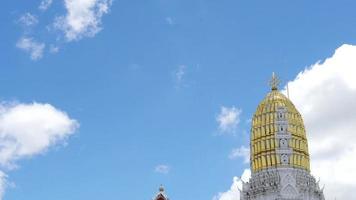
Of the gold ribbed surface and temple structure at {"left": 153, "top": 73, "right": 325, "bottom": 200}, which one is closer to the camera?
temple structure at {"left": 153, "top": 73, "right": 325, "bottom": 200}

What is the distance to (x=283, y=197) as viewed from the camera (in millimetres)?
107812

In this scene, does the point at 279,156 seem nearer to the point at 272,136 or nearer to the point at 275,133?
the point at 272,136

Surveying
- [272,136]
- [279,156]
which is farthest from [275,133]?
[279,156]

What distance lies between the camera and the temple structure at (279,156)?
10975 cm

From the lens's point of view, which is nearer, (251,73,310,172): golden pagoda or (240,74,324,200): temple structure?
(240,74,324,200): temple structure

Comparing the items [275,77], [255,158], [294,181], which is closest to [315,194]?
[294,181]

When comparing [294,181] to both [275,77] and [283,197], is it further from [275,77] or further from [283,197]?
[275,77]

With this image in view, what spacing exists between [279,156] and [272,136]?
13.0ft

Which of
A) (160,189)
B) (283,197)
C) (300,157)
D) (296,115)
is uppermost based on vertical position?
(296,115)

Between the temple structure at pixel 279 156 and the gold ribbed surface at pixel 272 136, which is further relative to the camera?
the gold ribbed surface at pixel 272 136

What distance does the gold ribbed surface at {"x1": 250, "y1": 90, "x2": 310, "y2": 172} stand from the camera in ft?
373

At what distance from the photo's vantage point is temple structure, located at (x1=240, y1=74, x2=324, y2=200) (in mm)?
109750

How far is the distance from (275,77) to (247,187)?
2104 cm

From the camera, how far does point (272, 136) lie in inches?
4535
